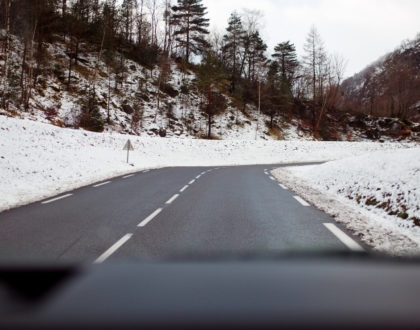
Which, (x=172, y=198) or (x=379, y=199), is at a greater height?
(x=379, y=199)

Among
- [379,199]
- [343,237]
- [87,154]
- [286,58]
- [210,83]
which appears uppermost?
[286,58]

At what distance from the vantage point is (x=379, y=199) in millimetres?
7184

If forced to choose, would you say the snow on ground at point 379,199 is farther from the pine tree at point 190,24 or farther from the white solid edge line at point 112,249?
the pine tree at point 190,24

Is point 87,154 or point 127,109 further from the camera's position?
point 127,109

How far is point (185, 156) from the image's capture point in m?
29.7

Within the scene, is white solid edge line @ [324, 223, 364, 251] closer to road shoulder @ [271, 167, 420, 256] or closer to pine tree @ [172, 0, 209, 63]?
road shoulder @ [271, 167, 420, 256]

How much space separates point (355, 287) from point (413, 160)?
722 cm

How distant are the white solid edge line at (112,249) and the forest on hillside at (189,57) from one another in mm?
26096

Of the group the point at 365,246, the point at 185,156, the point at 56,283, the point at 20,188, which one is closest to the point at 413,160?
the point at 365,246

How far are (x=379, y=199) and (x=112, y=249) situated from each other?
6.09 metres

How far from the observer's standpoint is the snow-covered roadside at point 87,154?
1084 cm

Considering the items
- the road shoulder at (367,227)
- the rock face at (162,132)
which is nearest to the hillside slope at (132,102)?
the rock face at (162,132)

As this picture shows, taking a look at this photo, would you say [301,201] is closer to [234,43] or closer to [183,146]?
[183,146]


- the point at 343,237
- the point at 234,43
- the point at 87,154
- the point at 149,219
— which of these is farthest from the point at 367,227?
the point at 234,43
